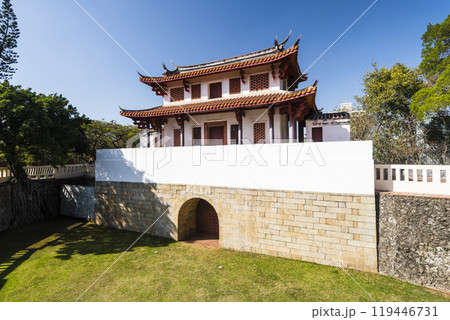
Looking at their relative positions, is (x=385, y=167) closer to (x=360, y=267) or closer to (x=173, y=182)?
(x=360, y=267)

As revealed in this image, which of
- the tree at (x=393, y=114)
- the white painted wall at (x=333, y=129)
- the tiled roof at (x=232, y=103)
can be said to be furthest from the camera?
the tree at (x=393, y=114)

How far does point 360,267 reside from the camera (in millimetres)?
6258

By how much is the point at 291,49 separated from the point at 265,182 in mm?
6567

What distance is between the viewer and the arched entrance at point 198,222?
925 centimetres

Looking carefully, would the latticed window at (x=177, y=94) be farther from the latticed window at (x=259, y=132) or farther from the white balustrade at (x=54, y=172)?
the white balustrade at (x=54, y=172)

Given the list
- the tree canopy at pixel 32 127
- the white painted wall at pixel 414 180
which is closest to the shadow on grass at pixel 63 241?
the tree canopy at pixel 32 127

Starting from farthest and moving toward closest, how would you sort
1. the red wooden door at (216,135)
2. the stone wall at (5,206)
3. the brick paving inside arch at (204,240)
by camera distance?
the red wooden door at (216,135) → the stone wall at (5,206) → the brick paving inside arch at (204,240)

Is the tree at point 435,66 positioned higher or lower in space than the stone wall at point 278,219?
higher

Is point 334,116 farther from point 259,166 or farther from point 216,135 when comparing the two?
point 216,135

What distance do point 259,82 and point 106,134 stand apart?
58.9 ft

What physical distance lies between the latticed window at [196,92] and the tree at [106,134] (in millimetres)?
12622

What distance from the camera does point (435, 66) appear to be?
14125 mm

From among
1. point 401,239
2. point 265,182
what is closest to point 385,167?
point 401,239
